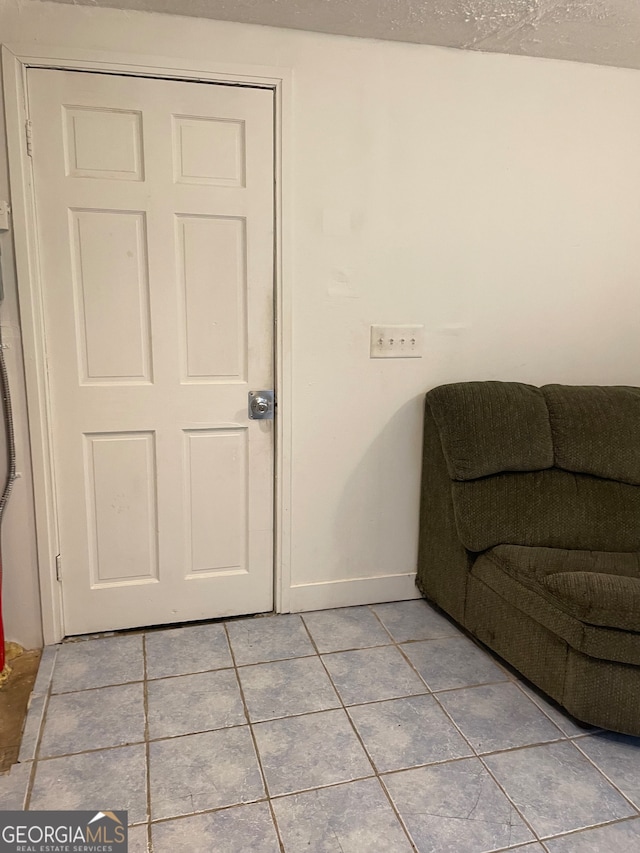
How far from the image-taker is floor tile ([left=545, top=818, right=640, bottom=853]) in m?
1.44

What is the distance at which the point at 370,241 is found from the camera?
7.70 feet

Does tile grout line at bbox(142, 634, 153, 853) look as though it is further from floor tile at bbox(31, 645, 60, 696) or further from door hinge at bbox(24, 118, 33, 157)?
door hinge at bbox(24, 118, 33, 157)

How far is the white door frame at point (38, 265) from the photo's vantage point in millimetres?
1955

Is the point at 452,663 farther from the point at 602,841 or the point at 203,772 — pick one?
the point at 203,772

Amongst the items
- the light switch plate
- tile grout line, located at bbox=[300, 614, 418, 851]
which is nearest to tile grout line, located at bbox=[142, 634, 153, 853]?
tile grout line, located at bbox=[300, 614, 418, 851]

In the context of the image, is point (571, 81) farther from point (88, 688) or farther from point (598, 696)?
point (88, 688)

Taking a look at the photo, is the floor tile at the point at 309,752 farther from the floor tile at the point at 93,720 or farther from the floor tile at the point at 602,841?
the floor tile at the point at 602,841

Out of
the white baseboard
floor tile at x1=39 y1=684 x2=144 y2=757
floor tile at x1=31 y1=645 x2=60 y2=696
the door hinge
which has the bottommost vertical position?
floor tile at x1=31 y1=645 x2=60 y2=696

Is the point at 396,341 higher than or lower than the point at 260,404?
higher

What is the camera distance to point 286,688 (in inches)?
80.6

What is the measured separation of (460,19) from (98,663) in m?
2.56

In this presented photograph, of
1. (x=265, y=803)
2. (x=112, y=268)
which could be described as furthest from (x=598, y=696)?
(x=112, y=268)

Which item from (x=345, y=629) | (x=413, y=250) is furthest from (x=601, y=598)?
(x=413, y=250)

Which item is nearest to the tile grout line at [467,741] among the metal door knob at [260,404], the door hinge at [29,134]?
the metal door knob at [260,404]
